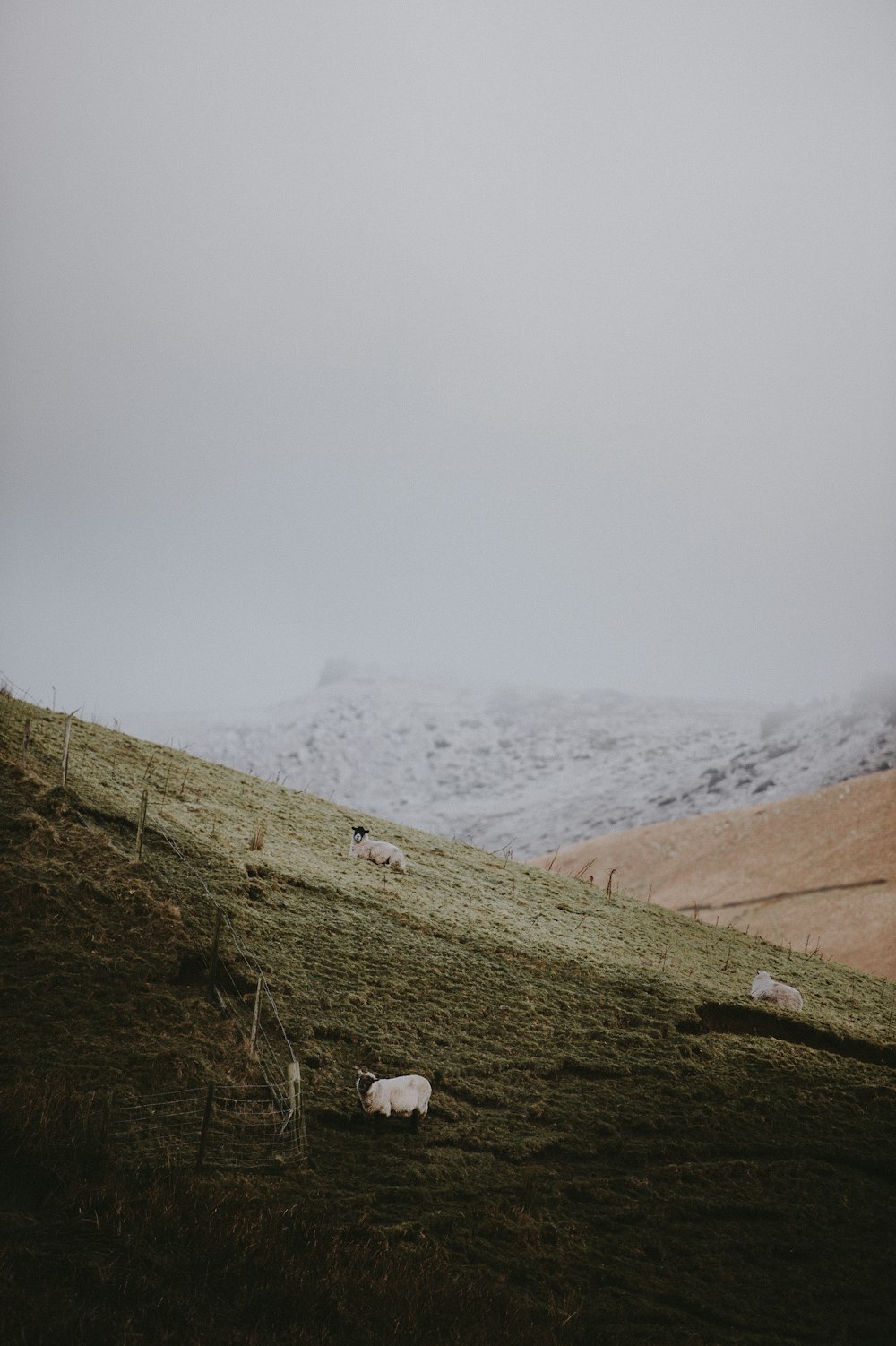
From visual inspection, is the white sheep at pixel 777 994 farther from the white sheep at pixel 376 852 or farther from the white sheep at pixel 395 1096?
the white sheep at pixel 395 1096

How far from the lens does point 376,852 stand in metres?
14.2

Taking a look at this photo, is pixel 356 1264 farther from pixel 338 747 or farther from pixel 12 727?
pixel 338 747

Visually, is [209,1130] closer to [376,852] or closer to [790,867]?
[376,852]

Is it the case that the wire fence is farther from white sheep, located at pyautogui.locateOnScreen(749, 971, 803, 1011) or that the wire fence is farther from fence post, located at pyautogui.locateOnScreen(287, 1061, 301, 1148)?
white sheep, located at pyautogui.locateOnScreen(749, 971, 803, 1011)

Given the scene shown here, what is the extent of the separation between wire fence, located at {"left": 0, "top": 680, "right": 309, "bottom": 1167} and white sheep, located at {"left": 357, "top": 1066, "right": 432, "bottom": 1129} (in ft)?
1.78

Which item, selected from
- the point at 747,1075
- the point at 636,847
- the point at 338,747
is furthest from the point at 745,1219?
the point at 338,747

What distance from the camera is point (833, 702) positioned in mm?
64125

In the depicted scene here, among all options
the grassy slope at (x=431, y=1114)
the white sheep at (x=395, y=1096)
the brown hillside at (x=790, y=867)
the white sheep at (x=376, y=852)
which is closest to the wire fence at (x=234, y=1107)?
the grassy slope at (x=431, y=1114)

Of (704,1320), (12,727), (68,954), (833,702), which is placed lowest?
(704,1320)

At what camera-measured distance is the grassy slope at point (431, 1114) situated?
5.28 m

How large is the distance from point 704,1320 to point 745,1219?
147 centimetres

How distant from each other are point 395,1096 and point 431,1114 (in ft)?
1.62

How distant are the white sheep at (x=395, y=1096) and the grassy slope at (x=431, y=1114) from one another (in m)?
0.19

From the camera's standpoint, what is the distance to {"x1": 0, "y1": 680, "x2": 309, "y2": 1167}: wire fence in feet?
20.8
